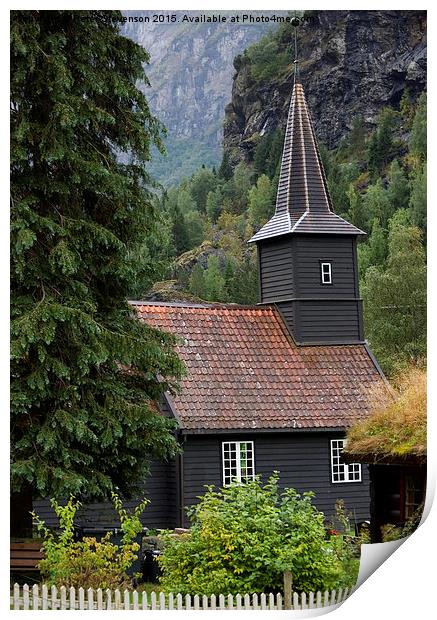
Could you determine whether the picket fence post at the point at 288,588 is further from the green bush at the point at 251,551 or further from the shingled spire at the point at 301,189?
the shingled spire at the point at 301,189

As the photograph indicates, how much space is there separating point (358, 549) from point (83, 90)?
5.44 metres

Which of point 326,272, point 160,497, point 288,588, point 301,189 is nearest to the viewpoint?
point 288,588

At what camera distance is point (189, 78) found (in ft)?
42.0

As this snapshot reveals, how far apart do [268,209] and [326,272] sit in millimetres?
1612

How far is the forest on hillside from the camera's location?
13172 mm

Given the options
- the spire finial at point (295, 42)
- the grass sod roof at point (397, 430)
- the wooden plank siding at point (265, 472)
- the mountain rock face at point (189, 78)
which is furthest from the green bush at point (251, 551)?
the spire finial at point (295, 42)

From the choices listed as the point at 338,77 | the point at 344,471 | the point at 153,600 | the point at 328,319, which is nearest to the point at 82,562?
the point at 153,600

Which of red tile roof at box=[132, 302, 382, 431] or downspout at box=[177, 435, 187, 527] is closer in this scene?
downspout at box=[177, 435, 187, 527]

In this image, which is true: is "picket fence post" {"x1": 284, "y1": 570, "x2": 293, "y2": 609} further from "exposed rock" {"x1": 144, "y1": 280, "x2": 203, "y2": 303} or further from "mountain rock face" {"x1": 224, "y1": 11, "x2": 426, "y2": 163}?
"mountain rock face" {"x1": 224, "y1": 11, "x2": 426, "y2": 163}

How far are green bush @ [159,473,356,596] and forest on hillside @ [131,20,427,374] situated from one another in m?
2.89

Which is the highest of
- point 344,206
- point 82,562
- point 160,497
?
point 344,206

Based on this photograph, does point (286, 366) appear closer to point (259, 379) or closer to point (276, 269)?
point (259, 379)

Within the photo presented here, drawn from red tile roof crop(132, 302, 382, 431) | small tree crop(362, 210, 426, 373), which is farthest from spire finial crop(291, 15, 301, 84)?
red tile roof crop(132, 302, 382, 431)

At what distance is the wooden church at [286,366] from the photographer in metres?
14.1
